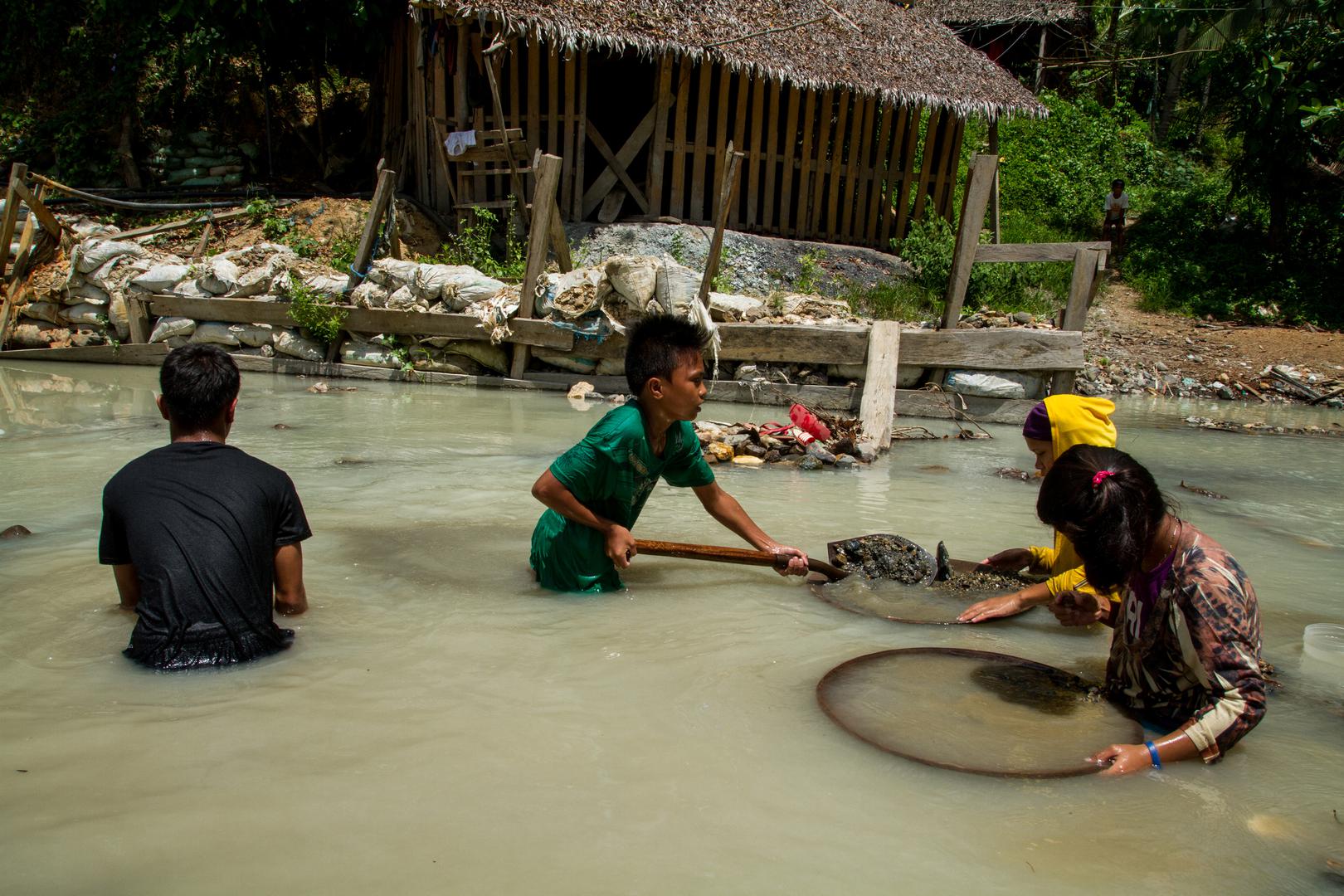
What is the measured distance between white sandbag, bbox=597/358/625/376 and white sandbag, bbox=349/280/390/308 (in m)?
2.36

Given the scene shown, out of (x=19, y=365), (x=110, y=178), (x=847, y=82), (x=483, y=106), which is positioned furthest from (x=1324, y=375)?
(x=110, y=178)

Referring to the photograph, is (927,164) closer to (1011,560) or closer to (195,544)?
(1011,560)

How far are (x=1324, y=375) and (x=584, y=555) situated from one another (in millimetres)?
12167

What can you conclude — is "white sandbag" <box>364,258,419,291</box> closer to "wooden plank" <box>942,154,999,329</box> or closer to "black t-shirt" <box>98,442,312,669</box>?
"wooden plank" <box>942,154,999,329</box>

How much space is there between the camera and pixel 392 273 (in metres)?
9.70

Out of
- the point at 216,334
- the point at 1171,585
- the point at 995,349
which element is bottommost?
the point at 216,334

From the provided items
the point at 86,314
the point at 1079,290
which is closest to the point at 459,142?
the point at 86,314

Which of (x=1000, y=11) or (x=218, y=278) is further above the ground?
(x=1000, y=11)

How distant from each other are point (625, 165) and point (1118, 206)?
8783 mm

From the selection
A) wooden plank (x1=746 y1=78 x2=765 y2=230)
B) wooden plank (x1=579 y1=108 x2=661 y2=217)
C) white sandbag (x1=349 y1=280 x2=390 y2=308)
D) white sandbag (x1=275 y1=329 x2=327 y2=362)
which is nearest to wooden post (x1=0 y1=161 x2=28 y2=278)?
white sandbag (x1=275 y1=329 x2=327 y2=362)

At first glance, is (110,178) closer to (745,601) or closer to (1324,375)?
(745,601)

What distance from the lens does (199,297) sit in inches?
395

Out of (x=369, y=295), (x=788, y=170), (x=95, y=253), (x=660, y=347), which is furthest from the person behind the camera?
(x=788, y=170)

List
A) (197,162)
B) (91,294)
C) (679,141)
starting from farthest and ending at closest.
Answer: (197,162)
(679,141)
(91,294)
